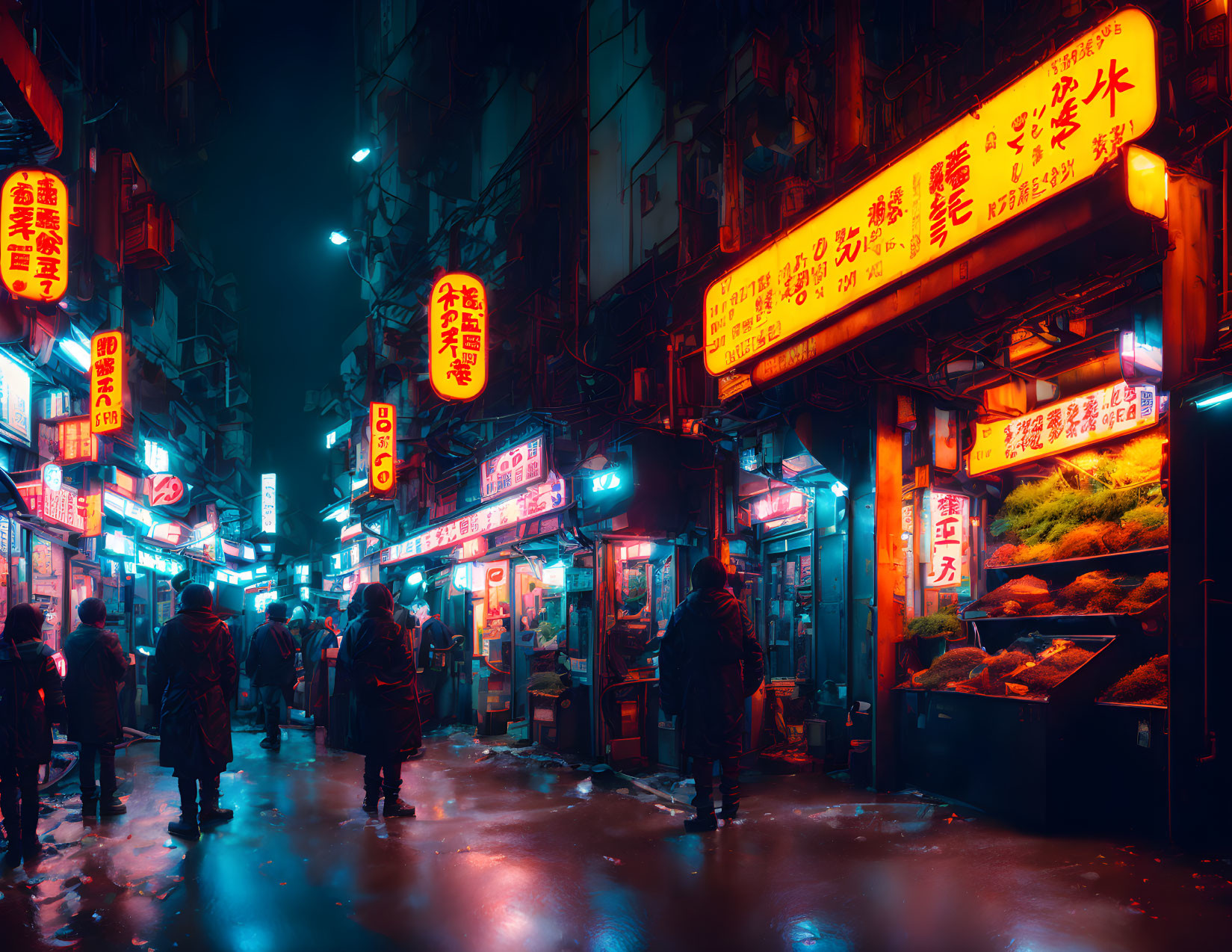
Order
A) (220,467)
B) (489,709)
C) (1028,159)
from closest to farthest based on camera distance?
1. (1028,159)
2. (489,709)
3. (220,467)

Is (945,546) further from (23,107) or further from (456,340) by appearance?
(23,107)

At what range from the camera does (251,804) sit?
8898mm

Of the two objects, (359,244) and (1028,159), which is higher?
(359,244)

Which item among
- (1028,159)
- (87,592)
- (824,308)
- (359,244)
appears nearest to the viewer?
(1028,159)

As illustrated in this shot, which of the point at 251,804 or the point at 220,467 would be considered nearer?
the point at 251,804

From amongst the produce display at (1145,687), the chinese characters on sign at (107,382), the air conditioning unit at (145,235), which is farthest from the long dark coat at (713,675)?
the air conditioning unit at (145,235)

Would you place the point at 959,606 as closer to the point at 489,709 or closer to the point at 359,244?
the point at 489,709

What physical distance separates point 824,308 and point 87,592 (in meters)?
16.4

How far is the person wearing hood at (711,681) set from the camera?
291 inches

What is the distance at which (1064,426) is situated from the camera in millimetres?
9461

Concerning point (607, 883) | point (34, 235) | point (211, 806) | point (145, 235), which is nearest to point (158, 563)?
point (145, 235)

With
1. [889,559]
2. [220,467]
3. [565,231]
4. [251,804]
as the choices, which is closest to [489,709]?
[251,804]

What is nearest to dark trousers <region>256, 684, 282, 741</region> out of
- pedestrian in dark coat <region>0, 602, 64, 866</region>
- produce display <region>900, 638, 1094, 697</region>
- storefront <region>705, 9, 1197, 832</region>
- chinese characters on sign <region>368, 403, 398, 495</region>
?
pedestrian in dark coat <region>0, 602, 64, 866</region>

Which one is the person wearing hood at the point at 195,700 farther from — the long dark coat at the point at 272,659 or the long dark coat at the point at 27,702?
the long dark coat at the point at 272,659
